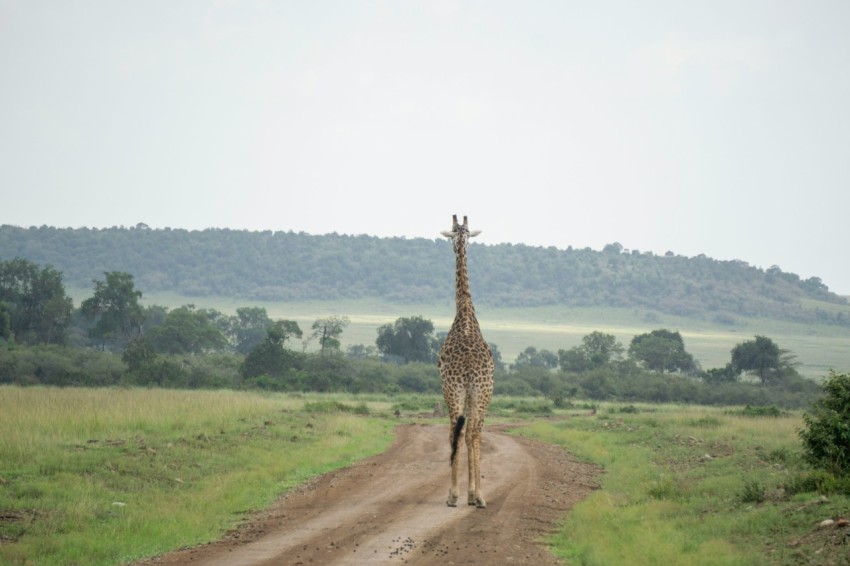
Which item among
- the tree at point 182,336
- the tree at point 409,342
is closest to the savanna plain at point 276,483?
the tree at point 182,336

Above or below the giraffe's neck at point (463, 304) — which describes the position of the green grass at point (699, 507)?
below

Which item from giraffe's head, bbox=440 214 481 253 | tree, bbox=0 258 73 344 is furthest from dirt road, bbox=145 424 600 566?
tree, bbox=0 258 73 344

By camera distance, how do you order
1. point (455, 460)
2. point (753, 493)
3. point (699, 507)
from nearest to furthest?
point (753, 493) < point (699, 507) < point (455, 460)

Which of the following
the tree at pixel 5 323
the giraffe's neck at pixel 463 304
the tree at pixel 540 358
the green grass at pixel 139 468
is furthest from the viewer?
the tree at pixel 540 358

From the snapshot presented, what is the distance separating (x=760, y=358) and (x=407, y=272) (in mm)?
110299

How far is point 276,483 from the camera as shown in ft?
60.0

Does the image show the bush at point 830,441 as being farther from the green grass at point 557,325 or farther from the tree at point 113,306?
the green grass at point 557,325

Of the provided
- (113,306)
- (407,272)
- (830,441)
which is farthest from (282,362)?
(407,272)

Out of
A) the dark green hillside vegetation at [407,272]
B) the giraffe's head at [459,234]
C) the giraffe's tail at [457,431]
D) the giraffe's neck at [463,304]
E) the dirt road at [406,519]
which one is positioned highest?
the dark green hillside vegetation at [407,272]

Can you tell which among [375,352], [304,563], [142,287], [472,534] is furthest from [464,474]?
[142,287]

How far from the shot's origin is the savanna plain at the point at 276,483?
12.1 m

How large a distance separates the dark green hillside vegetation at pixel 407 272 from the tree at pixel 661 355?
7455 cm

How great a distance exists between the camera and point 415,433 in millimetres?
29578

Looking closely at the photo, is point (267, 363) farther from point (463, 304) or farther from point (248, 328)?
point (248, 328)
